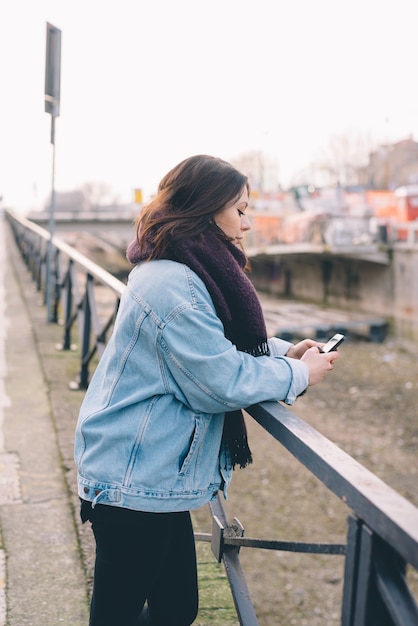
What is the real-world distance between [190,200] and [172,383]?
1.46ft

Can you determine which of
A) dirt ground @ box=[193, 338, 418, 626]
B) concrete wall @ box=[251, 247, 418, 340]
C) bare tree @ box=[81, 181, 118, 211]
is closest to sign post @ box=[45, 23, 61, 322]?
dirt ground @ box=[193, 338, 418, 626]

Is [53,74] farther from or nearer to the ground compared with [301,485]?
farther from the ground

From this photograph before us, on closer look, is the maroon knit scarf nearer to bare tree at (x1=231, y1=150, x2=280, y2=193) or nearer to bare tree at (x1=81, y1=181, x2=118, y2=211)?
bare tree at (x1=231, y1=150, x2=280, y2=193)

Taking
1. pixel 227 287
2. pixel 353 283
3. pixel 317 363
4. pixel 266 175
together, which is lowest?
pixel 353 283

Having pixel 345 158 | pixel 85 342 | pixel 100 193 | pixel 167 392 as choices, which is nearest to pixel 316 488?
pixel 85 342

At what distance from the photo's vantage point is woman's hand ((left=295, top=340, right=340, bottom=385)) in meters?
1.94

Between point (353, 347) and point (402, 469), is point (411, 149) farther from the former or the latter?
point (402, 469)

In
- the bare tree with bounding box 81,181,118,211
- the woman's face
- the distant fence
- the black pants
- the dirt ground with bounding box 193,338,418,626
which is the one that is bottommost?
the dirt ground with bounding box 193,338,418,626

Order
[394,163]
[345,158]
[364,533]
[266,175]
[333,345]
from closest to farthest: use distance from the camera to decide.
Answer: [364,533] → [333,345] → [266,175] → [394,163] → [345,158]

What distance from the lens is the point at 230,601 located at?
2.65 m

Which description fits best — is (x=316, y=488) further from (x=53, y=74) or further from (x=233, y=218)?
(x=233, y=218)

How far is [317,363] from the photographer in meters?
1.96

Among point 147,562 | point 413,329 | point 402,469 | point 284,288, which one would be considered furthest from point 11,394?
point 284,288

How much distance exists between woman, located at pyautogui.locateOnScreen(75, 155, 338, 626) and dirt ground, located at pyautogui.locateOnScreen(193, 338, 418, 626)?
6189mm
